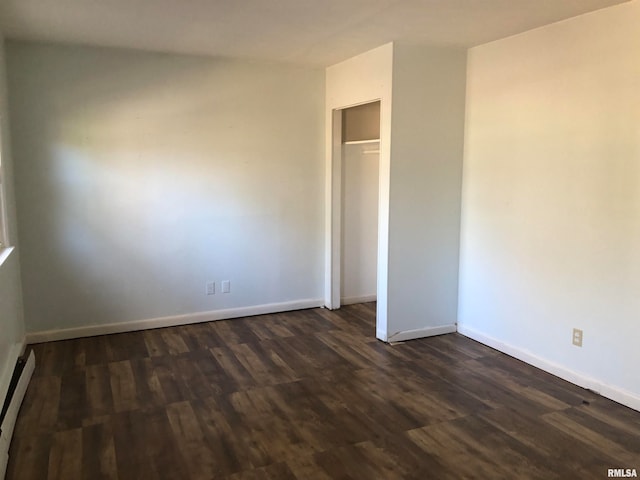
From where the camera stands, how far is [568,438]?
9.29 ft

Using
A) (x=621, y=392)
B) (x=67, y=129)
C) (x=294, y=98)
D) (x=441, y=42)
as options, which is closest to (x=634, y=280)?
(x=621, y=392)

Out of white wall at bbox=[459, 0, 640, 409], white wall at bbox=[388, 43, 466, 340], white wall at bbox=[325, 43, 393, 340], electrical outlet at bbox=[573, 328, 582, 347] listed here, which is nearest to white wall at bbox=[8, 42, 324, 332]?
white wall at bbox=[325, 43, 393, 340]

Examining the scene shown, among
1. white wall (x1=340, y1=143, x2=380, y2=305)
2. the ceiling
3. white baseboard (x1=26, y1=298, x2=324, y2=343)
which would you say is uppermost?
the ceiling

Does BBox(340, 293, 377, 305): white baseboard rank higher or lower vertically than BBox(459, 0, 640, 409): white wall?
lower

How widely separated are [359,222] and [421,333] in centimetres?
153

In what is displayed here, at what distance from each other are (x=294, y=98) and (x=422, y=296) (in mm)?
2255

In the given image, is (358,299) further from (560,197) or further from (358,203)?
(560,197)

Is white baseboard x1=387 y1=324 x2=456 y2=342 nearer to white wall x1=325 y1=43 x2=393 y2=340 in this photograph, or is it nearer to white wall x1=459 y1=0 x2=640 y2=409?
white wall x1=325 y1=43 x2=393 y2=340

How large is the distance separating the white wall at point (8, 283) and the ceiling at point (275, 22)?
64cm

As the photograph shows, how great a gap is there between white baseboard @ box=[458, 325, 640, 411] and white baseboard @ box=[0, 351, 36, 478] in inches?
135

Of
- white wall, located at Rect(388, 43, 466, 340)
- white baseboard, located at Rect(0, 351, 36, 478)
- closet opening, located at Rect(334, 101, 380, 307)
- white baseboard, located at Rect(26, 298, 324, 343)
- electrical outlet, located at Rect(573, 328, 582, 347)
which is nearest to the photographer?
white baseboard, located at Rect(0, 351, 36, 478)

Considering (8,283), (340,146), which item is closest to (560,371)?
(340,146)

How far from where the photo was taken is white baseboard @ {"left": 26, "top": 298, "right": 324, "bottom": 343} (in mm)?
4332

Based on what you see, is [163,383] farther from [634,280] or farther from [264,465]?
[634,280]
